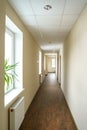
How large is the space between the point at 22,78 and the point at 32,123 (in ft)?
3.92

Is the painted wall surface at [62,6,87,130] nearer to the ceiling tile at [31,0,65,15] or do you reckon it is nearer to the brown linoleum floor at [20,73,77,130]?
the brown linoleum floor at [20,73,77,130]

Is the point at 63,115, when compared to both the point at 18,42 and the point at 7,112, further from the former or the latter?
the point at 18,42

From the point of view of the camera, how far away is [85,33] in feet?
8.15

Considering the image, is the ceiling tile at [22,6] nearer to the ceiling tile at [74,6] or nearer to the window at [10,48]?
the window at [10,48]

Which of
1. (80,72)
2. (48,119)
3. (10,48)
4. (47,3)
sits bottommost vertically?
(48,119)

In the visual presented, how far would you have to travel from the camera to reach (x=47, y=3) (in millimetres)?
2459

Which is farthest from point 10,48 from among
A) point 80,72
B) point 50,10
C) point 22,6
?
point 80,72

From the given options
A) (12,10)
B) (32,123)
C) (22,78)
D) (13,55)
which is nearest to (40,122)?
(32,123)

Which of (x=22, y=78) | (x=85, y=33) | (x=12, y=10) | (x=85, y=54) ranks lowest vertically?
(x=22, y=78)

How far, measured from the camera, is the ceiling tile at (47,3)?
2410mm

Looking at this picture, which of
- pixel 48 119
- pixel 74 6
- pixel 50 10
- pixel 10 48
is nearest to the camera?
pixel 74 6

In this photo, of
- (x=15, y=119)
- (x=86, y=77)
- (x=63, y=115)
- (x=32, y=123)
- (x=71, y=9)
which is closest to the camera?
(x=86, y=77)

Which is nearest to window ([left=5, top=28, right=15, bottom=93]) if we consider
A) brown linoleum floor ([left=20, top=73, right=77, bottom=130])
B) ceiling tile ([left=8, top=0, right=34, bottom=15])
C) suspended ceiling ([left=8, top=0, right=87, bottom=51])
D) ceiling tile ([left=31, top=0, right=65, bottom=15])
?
suspended ceiling ([left=8, top=0, right=87, bottom=51])

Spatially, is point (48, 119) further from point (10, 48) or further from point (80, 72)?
point (10, 48)
